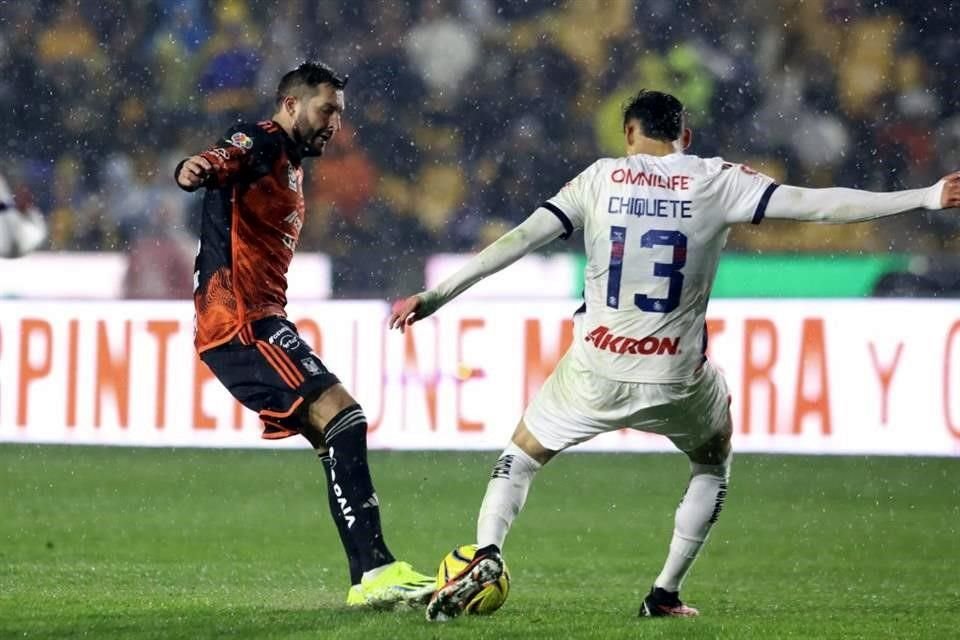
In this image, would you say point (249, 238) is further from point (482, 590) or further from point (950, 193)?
point (950, 193)

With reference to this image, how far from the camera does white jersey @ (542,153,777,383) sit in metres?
5.58

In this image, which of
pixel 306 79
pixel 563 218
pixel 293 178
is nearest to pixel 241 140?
pixel 293 178

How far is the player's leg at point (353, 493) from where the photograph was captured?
5.83m

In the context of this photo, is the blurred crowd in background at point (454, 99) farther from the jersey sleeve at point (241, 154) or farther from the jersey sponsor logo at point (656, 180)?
the jersey sponsor logo at point (656, 180)

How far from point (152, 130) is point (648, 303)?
33.1 ft

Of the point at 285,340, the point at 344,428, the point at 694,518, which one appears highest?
the point at 285,340

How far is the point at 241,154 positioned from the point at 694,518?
1.85 metres

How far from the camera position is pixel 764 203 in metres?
5.58

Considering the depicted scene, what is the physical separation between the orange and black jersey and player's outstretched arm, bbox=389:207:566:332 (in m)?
0.75

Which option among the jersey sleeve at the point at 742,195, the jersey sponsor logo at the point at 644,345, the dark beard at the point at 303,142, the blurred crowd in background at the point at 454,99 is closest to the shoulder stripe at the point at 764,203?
the jersey sleeve at the point at 742,195

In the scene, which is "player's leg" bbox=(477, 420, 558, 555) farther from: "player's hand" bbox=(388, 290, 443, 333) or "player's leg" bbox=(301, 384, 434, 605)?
"player's hand" bbox=(388, 290, 443, 333)

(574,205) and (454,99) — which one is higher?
(454,99)

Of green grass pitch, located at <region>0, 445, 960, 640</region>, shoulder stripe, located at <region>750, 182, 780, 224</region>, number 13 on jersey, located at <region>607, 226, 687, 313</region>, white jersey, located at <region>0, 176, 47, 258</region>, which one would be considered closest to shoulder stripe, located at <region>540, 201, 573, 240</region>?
number 13 on jersey, located at <region>607, 226, 687, 313</region>

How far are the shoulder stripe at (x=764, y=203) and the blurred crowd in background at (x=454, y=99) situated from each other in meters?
8.27
